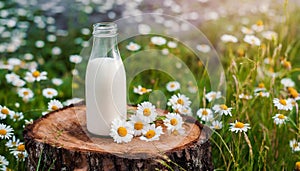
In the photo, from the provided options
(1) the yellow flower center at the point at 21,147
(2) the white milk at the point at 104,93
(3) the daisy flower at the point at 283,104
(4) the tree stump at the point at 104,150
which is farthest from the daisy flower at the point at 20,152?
(3) the daisy flower at the point at 283,104

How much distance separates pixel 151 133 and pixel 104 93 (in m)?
0.22

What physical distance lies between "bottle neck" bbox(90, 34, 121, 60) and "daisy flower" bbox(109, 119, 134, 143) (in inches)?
9.7

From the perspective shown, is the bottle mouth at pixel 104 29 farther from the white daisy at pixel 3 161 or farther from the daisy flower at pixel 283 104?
the daisy flower at pixel 283 104

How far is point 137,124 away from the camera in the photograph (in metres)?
1.95

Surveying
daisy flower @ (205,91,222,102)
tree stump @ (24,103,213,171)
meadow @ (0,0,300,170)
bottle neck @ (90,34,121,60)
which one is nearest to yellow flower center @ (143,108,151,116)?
tree stump @ (24,103,213,171)

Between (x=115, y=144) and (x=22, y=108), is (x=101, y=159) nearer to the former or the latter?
(x=115, y=144)

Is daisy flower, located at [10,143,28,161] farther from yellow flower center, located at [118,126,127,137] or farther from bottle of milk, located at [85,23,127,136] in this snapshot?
yellow flower center, located at [118,126,127,137]

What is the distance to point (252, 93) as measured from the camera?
8.77 feet

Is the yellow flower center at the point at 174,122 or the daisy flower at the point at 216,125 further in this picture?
the daisy flower at the point at 216,125

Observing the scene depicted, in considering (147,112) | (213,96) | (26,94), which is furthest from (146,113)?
(26,94)

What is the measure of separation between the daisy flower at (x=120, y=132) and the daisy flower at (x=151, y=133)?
0.05 meters

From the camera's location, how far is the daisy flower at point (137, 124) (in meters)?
1.95

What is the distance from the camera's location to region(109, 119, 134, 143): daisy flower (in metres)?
1.90

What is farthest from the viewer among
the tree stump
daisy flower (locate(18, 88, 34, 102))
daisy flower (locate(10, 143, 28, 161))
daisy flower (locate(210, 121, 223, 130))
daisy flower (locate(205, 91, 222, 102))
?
daisy flower (locate(18, 88, 34, 102))
